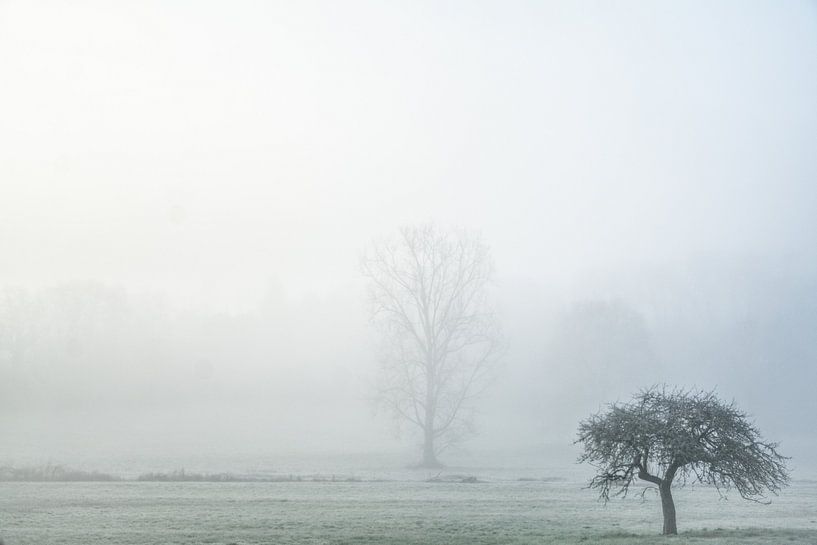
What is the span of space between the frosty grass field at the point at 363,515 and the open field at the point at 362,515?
0.16 ft

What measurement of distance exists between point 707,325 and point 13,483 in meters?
122

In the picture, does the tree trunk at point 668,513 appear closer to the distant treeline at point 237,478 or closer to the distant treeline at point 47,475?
the distant treeline at point 237,478

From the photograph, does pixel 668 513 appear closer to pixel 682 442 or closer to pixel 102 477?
pixel 682 442

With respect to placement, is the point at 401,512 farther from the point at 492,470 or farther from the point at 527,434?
the point at 527,434

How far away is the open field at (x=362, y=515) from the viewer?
2527 centimetres

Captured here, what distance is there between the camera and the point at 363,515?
100 feet

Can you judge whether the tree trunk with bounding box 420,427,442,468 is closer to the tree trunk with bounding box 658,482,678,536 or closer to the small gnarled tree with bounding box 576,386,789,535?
A: the small gnarled tree with bounding box 576,386,789,535

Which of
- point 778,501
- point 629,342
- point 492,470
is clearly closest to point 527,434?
point 629,342

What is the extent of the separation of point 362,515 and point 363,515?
0.13 ft

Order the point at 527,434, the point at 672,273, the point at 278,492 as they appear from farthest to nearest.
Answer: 1. the point at 672,273
2. the point at 527,434
3. the point at 278,492

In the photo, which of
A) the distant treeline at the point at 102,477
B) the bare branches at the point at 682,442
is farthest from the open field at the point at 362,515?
the distant treeline at the point at 102,477

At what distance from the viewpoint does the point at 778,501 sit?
40.1 metres

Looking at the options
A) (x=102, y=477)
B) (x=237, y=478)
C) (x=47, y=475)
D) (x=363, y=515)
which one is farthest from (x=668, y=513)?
A: (x=47, y=475)

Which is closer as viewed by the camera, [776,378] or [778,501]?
[778,501]
